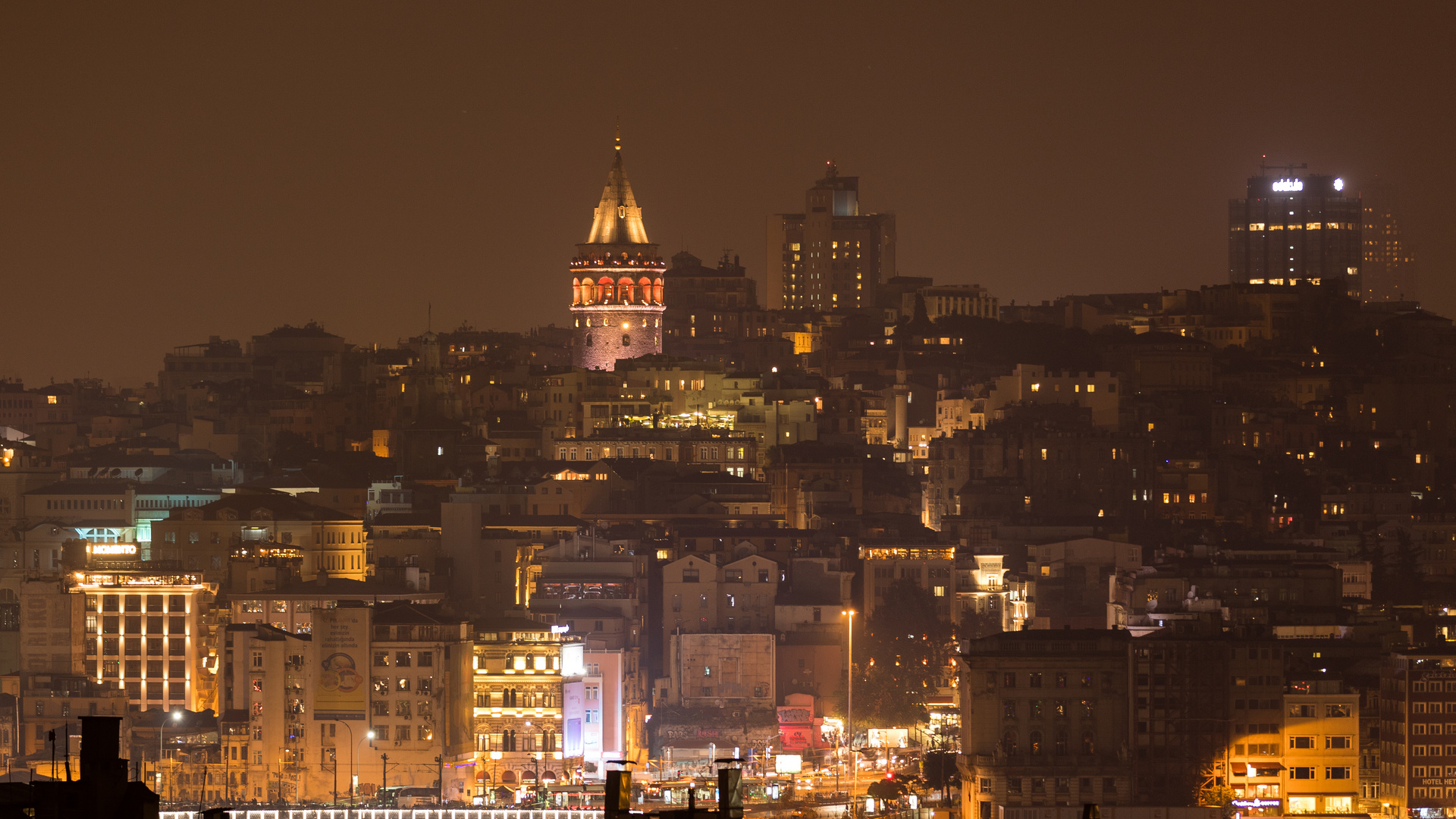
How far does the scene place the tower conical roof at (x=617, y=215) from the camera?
395 feet

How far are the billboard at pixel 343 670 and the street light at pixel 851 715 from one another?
1204 cm

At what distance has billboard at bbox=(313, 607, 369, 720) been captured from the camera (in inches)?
2761

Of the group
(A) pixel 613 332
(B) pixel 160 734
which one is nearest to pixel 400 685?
(B) pixel 160 734

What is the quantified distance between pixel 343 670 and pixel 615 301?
163ft

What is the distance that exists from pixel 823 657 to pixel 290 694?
16.0 meters

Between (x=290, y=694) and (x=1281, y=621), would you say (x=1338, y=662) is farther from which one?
(x=290, y=694)

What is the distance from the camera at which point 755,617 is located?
80.6 m

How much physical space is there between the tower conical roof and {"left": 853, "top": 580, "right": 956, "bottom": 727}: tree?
3721 cm

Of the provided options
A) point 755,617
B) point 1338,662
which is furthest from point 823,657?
point 1338,662

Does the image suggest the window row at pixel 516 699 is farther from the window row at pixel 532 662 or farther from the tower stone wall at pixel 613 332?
the tower stone wall at pixel 613 332

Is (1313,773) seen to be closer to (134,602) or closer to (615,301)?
(134,602)

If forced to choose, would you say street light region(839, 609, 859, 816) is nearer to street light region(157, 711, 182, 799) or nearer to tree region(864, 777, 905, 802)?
tree region(864, 777, 905, 802)

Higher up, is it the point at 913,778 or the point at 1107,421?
the point at 1107,421

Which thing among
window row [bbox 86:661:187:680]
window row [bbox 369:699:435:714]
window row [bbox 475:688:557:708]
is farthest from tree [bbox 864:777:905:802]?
window row [bbox 86:661:187:680]
